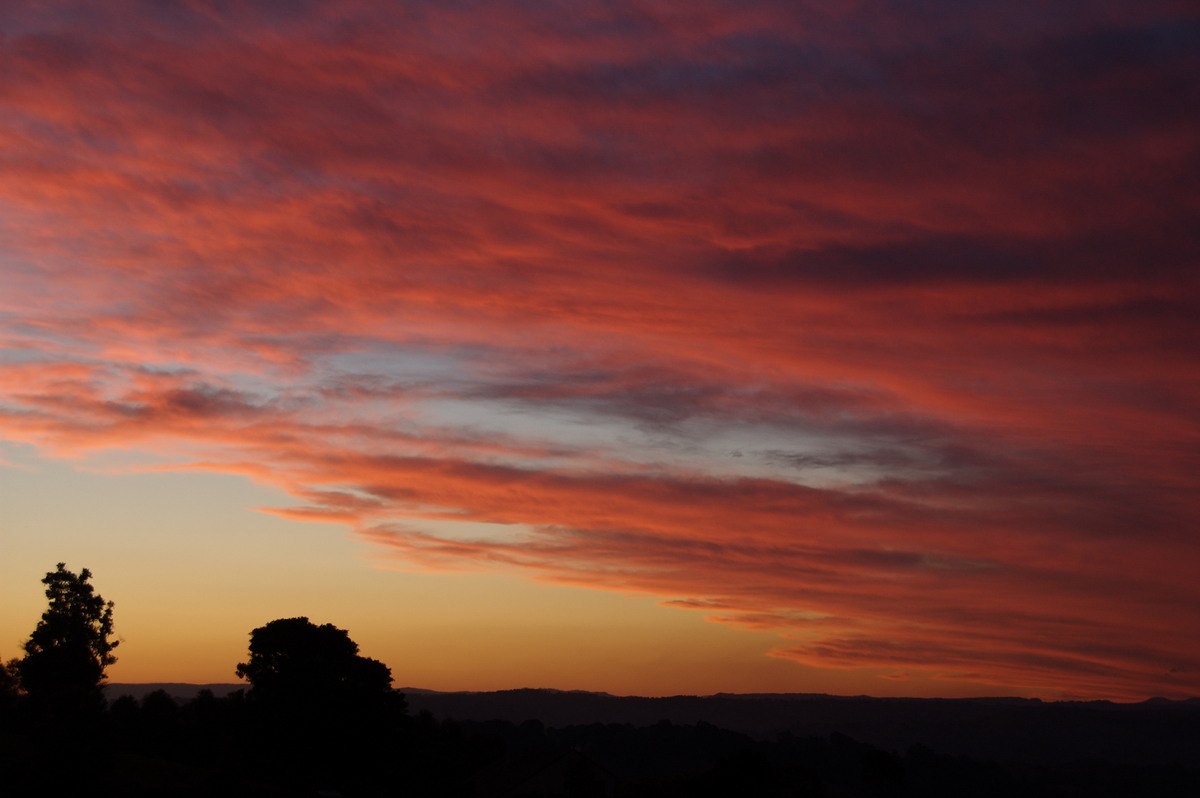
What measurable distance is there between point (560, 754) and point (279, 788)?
71.6ft

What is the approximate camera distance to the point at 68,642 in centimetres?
10331

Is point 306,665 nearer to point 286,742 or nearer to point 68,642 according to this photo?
point 286,742

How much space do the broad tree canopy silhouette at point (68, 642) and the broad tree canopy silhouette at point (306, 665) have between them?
17.1 m

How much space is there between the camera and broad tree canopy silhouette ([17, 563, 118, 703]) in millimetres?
102062

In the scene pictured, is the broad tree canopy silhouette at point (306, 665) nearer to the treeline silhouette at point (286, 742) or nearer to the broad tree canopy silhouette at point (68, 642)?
the treeline silhouette at point (286, 742)

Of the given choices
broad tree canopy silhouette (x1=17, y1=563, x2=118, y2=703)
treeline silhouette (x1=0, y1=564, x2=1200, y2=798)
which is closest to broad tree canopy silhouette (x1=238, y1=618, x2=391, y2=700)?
treeline silhouette (x1=0, y1=564, x2=1200, y2=798)

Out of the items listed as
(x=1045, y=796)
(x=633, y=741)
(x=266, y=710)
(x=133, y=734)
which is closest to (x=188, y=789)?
(x=266, y=710)

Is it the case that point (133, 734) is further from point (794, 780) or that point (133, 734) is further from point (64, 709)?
point (794, 780)

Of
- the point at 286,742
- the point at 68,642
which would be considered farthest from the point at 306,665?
the point at 68,642

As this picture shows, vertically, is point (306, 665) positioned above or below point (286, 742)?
above

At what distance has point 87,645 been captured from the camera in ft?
342

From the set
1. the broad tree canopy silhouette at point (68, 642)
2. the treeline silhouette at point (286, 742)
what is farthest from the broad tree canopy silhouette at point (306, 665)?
the broad tree canopy silhouette at point (68, 642)

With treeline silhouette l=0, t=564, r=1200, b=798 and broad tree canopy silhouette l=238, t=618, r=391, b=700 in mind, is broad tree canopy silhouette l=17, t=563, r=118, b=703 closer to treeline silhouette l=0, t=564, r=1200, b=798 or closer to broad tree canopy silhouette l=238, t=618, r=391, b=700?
treeline silhouette l=0, t=564, r=1200, b=798

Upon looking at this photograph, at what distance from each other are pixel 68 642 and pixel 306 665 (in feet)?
85.0
